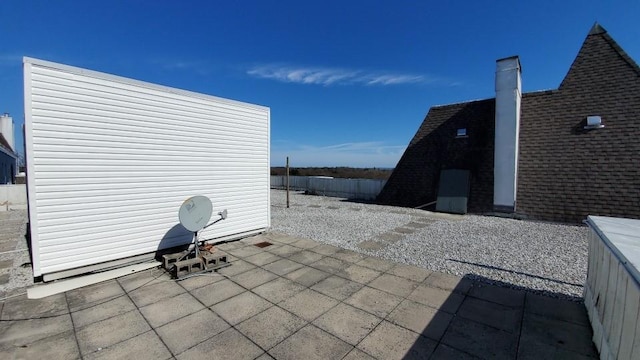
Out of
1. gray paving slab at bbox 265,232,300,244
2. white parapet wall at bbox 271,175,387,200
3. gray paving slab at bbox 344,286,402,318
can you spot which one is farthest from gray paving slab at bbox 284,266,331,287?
white parapet wall at bbox 271,175,387,200

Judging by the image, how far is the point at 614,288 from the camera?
2465mm

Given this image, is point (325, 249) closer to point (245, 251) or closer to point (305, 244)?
point (305, 244)

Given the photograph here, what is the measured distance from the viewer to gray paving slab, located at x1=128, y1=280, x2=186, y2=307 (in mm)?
3984

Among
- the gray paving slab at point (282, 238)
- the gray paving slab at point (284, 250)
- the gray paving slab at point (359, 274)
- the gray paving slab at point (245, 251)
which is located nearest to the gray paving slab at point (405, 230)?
the gray paving slab at point (282, 238)

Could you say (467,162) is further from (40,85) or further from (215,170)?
(40,85)

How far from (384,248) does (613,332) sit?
4240 millimetres

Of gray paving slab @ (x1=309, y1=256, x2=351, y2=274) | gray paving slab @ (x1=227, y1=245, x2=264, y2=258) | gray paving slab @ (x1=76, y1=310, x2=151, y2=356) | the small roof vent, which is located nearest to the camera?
gray paving slab @ (x1=76, y1=310, x2=151, y2=356)

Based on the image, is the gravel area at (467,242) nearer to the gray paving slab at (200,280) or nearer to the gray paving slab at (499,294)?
the gray paving slab at (499,294)

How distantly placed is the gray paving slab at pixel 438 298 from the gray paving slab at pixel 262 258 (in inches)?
113

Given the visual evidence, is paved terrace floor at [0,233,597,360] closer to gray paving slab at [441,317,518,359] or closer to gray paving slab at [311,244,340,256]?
gray paving slab at [441,317,518,359]

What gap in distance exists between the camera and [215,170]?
660 cm

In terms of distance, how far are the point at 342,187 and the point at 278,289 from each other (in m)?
13.3

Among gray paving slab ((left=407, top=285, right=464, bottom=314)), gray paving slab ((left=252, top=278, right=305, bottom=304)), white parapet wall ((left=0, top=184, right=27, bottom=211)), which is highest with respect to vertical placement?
white parapet wall ((left=0, top=184, right=27, bottom=211))

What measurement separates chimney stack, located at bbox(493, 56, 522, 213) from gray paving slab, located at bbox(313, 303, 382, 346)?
9578 millimetres
